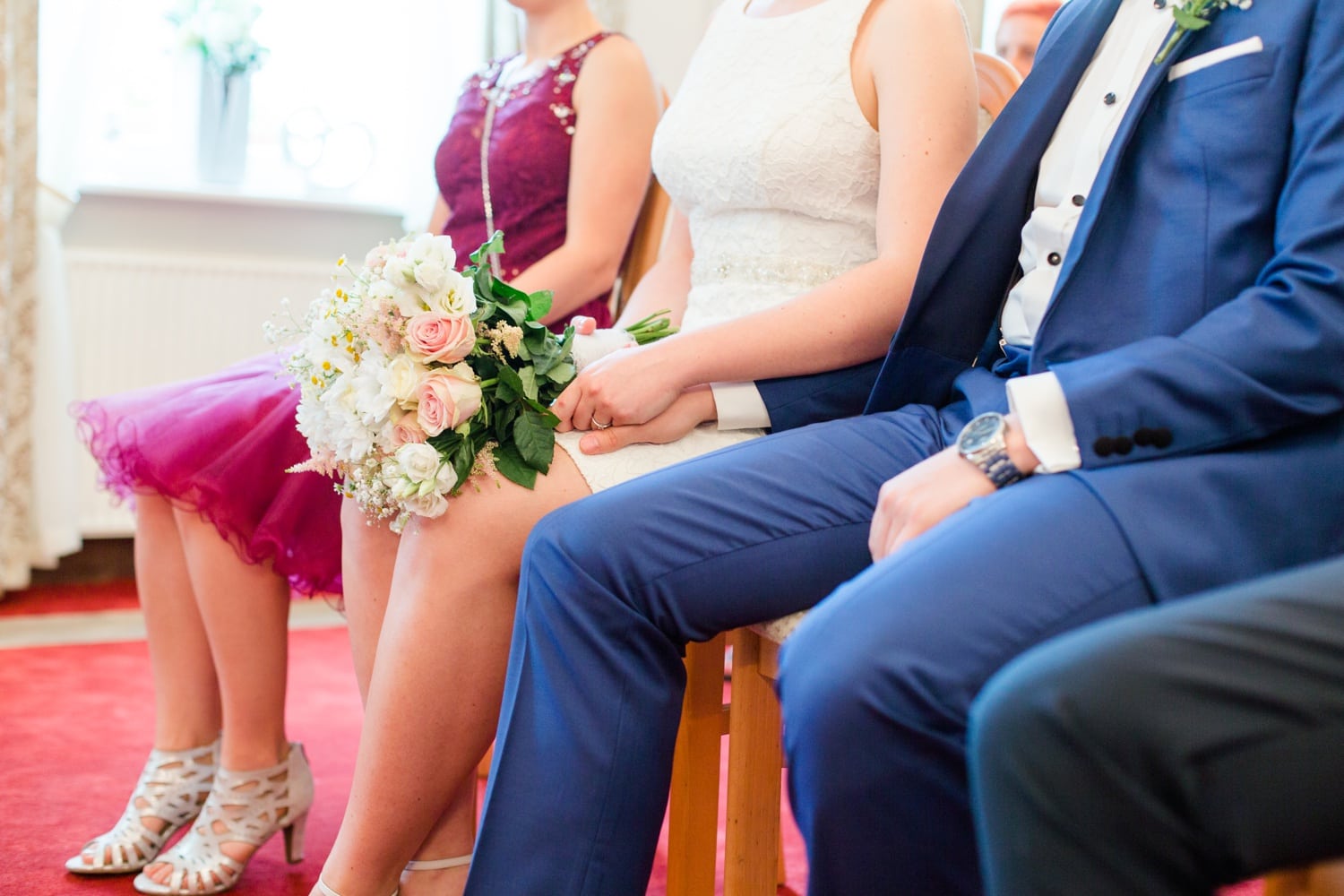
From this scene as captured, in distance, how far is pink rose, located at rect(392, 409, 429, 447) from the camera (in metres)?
1.17

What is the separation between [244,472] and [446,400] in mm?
564

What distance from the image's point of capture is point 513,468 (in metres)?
1.21

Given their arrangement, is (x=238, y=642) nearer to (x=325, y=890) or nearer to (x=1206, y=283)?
(x=325, y=890)

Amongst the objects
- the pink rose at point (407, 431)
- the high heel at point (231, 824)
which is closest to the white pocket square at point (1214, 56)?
the pink rose at point (407, 431)

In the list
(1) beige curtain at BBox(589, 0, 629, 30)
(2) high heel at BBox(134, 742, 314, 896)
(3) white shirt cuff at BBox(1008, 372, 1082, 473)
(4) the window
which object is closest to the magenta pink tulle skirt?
(2) high heel at BBox(134, 742, 314, 896)

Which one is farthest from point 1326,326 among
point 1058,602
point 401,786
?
point 401,786

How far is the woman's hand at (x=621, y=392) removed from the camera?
1236mm

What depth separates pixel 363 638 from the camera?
1349 mm

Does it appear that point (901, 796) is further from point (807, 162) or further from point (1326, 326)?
point (807, 162)

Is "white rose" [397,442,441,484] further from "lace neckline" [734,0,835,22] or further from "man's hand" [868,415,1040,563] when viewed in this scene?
"lace neckline" [734,0,835,22]

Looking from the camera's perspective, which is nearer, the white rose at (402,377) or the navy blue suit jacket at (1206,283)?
the navy blue suit jacket at (1206,283)

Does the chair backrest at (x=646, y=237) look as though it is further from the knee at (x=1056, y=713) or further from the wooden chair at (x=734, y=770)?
the knee at (x=1056, y=713)

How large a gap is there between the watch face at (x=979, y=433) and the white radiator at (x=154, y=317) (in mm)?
2625

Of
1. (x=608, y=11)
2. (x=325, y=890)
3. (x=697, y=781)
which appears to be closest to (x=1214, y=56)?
(x=697, y=781)
